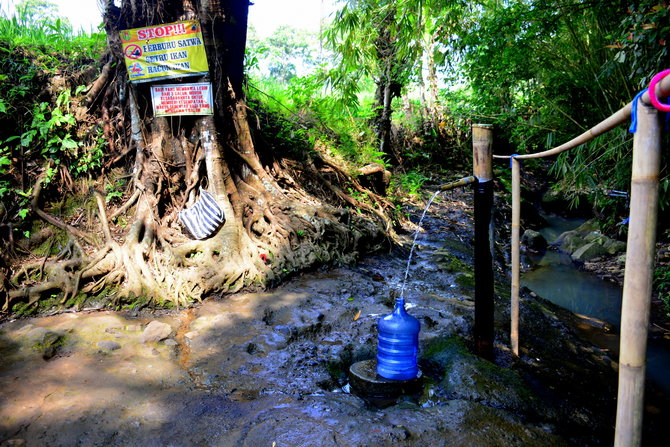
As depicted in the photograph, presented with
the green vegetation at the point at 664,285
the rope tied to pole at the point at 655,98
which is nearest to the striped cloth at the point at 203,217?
the rope tied to pole at the point at 655,98

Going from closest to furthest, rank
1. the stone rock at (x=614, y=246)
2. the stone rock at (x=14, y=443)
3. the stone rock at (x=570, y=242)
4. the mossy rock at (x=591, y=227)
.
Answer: the stone rock at (x=14, y=443), the stone rock at (x=614, y=246), the stone rock at (x=570, y=242), the mossy rock at (x=591, y=227)

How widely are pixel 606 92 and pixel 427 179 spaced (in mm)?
5735

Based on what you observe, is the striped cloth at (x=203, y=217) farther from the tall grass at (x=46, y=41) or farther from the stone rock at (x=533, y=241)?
the stone rock at (x=533, y=241)

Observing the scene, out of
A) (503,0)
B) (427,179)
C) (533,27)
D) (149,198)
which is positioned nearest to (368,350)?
(149,198)

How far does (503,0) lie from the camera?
7879 millimetres

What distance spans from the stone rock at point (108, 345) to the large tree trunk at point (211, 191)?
2.99 ft

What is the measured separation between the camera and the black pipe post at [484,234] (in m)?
3.32

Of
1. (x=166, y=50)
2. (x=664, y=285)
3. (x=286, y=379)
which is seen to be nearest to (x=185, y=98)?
(x=166, y=50)

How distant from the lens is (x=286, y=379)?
329 cm

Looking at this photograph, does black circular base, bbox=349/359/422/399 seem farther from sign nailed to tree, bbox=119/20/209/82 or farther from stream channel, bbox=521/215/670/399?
sign nailed to tree, bbox=119/20/209/82

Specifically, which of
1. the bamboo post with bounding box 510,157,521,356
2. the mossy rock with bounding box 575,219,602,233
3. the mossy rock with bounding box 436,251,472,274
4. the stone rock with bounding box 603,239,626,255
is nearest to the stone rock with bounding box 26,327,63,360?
the bamboo post with bounding box 510,157,521,356

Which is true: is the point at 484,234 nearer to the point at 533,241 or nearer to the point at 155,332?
the point at 155,332

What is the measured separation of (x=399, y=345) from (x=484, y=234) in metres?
1.09

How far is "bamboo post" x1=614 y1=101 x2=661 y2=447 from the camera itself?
58.9 inches
